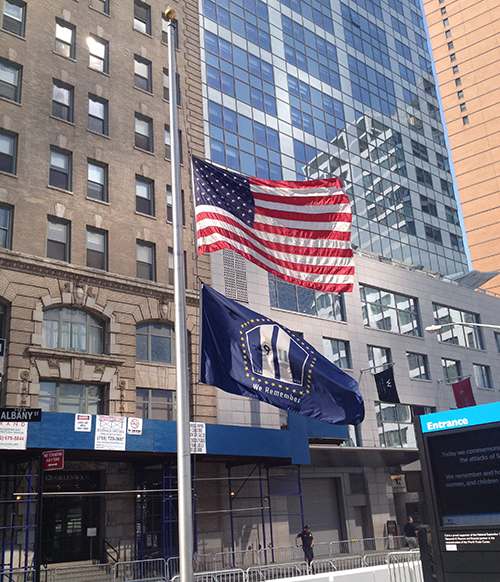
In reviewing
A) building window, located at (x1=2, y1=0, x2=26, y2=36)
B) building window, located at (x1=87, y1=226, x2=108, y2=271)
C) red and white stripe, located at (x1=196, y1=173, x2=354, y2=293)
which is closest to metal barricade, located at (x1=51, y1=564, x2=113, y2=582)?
building window, located at (x1=87, y1=226, x2=108, y2=271)

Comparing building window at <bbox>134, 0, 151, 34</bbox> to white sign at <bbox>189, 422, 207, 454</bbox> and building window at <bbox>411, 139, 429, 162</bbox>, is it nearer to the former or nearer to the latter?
white sign at <bbox>189, 422, 207, 454</bbox>

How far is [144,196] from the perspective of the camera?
3027cm

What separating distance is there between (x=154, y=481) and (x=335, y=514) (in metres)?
12.5

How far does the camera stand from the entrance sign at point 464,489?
22.8 ft

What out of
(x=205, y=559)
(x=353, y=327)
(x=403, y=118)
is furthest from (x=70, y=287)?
(x=403, y=118)

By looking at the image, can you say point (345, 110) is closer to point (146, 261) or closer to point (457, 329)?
point (457, 329)

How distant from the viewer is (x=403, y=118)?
53.6 metres

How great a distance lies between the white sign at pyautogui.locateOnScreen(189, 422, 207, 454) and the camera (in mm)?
23484

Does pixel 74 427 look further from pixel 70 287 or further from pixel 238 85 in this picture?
pixel 238 85

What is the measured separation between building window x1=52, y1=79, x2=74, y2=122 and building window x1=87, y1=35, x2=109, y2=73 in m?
2.08

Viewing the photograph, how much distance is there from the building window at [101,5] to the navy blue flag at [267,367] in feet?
75.0

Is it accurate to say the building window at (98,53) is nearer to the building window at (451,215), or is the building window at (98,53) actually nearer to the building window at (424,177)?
the building window at (424,177)

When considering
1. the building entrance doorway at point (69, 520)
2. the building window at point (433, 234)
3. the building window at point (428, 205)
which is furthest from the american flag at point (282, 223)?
the building window at point (428, 205)

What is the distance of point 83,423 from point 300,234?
10.7 metres
